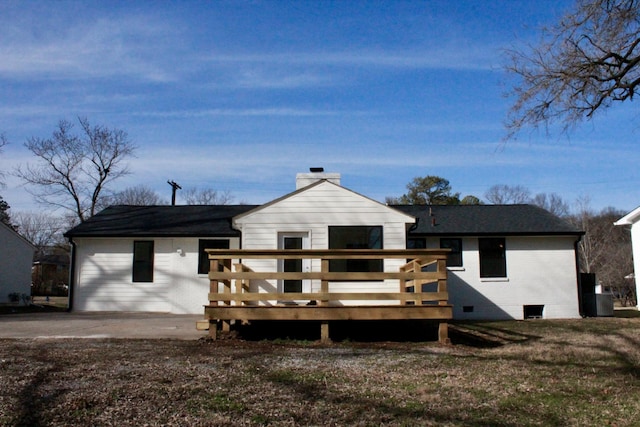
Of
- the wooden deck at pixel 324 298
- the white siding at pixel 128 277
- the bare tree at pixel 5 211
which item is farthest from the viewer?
the bare tree at pixel 5 211

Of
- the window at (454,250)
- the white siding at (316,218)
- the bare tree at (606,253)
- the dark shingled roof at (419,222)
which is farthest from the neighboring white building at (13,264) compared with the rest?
the bare tree at (606,253)

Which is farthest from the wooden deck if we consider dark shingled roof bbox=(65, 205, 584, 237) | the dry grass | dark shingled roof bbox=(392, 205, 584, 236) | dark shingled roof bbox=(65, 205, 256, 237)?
dark shingled roof bbox=(392, 205, 584, 236)

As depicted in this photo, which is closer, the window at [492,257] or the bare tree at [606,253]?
the window at [492,257]

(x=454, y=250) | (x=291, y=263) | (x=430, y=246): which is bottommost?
(x=291, y=263)

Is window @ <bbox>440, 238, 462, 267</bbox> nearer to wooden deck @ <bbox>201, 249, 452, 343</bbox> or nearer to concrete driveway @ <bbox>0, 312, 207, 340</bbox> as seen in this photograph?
wooden deck @ <bbox>201, 249, 452, 343</bbox>

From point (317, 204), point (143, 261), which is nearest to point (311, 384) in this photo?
point (317, 204)

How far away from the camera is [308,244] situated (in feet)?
41.1

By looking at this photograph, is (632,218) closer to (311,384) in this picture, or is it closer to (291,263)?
(291,263)

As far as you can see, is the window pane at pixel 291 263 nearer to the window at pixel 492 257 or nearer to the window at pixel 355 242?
the window at pixel 355 242

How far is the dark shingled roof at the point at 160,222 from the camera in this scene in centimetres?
1686

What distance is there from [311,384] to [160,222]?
44.2 ft

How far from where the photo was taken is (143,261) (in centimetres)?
1703

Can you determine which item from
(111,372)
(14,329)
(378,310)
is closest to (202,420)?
(111,372)

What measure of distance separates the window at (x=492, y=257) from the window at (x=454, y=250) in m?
0.63
